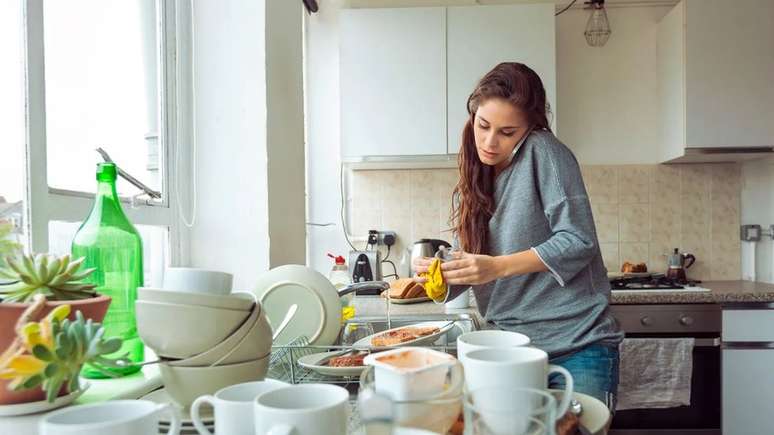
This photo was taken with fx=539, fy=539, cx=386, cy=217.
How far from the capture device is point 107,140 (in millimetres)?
1155

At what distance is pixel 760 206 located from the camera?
2.84 meters

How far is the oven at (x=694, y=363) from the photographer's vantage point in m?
2.29

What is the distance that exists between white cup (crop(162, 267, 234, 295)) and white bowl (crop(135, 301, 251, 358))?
0.14ft

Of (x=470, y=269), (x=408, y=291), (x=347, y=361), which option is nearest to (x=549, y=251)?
(x=470, y=269)

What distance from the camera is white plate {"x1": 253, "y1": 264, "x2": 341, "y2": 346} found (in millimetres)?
1036

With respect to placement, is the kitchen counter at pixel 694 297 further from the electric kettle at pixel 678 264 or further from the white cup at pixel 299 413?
the white cup at pixel 299 413

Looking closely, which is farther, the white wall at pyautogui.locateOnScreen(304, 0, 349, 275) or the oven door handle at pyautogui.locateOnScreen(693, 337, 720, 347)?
the white wall at pyautogui.locateOnScreen(304, 0, 349, 275)

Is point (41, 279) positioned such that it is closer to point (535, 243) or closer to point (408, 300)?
point (535, 243)

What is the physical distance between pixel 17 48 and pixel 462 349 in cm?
83

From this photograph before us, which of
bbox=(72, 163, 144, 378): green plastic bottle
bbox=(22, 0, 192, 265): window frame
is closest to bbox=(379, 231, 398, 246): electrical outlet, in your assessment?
bbox=(22, 0, 192, 265): window frame

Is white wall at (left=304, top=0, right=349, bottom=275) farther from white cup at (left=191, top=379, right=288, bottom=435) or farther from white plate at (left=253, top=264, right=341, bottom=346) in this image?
white cup at (left=191, top=379, right=288, bottom=435)

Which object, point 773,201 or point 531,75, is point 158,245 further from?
point 773,201

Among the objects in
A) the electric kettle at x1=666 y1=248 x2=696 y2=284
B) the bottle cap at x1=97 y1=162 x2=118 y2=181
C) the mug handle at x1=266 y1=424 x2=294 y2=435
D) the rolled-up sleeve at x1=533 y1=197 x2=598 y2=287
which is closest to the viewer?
the mug handle at x1=266 y1=424 x2=294 y2=435

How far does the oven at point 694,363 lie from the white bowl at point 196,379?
6.62 feet
